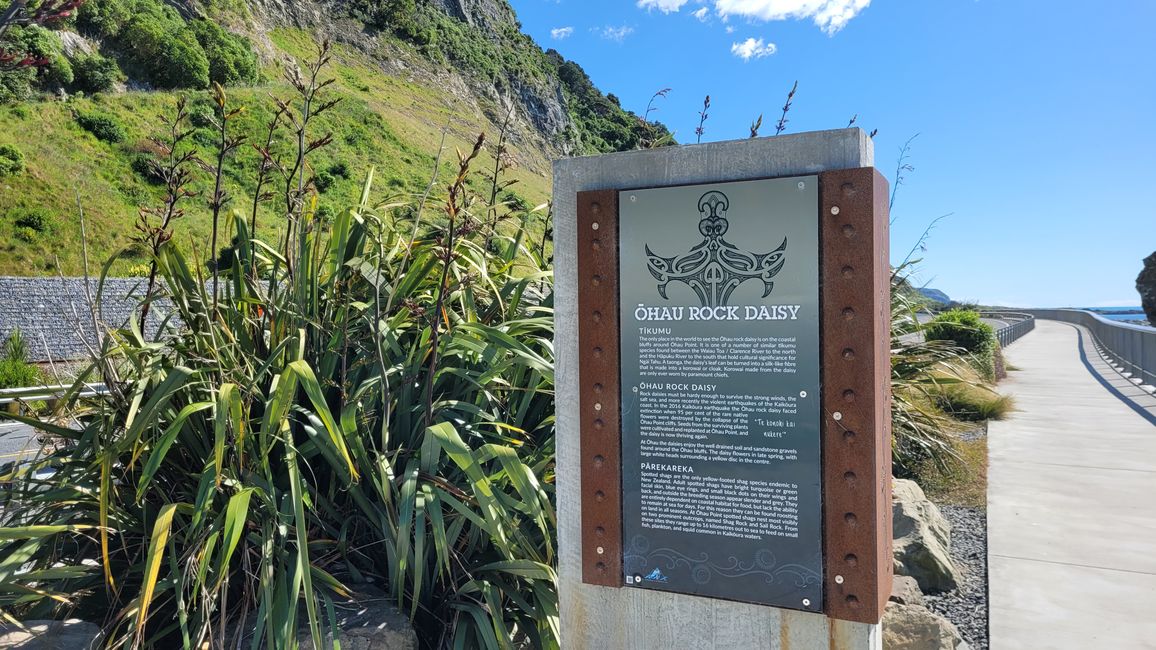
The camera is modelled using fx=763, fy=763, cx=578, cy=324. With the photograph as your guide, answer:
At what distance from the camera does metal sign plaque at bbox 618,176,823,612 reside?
2.46 metres

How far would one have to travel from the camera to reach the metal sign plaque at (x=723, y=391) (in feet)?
8.08

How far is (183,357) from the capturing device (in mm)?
3324

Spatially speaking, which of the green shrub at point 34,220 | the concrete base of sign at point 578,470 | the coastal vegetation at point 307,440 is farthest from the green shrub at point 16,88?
the concrete base of sign at point 578,470

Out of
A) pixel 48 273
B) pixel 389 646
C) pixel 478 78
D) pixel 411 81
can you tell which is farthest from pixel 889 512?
pixel 478 78

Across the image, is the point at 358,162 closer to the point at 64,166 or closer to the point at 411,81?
the point at 64,166

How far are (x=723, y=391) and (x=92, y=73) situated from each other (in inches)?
2036

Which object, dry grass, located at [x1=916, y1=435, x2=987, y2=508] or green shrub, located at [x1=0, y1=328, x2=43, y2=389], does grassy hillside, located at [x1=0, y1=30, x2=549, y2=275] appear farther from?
dry grass, located at [x1=916, y1=435, x2=987, y2=508]

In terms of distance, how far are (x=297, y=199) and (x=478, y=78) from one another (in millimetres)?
109394

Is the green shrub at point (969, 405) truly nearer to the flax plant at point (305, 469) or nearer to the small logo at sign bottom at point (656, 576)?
the flax plant at point (305, 469)

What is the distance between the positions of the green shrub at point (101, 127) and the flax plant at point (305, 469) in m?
42.2

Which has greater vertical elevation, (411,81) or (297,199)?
(411,81)

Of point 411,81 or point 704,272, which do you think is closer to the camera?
point 704,272

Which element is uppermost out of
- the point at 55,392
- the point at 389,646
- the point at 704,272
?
the point at 704,272

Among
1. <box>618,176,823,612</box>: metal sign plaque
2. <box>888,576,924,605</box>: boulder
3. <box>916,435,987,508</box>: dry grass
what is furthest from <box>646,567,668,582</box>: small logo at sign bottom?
<box>916,435,987,508</box>: dry grass
